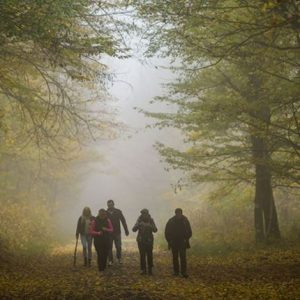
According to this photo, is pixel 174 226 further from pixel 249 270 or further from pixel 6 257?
pixel 6 257

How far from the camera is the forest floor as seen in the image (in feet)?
28.4

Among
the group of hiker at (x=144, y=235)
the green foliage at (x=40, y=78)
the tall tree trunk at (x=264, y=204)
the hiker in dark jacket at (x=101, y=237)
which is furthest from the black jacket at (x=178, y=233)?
the green foliage at (x=40, y=78)

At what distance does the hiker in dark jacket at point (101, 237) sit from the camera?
1237 centimetres

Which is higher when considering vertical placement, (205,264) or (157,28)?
(157,28)

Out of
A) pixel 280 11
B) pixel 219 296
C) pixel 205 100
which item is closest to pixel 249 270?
pixel 219 296

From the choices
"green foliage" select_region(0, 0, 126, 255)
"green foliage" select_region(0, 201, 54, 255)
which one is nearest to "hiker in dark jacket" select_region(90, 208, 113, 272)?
"green foliage" select_region(0, 0, 126, 255)

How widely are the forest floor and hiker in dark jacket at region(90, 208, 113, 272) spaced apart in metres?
0.34

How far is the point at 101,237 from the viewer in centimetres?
1249

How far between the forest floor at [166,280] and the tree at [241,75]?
2757 millimetres

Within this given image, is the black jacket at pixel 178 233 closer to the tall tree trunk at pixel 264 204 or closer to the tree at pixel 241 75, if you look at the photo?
the tree at pixel 241 75

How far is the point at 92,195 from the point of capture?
63094mm

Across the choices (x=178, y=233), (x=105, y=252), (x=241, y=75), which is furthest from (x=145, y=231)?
(x=241, y=75)

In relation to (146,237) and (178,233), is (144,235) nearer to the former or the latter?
(146,237)

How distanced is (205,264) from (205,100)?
5.11 metres
